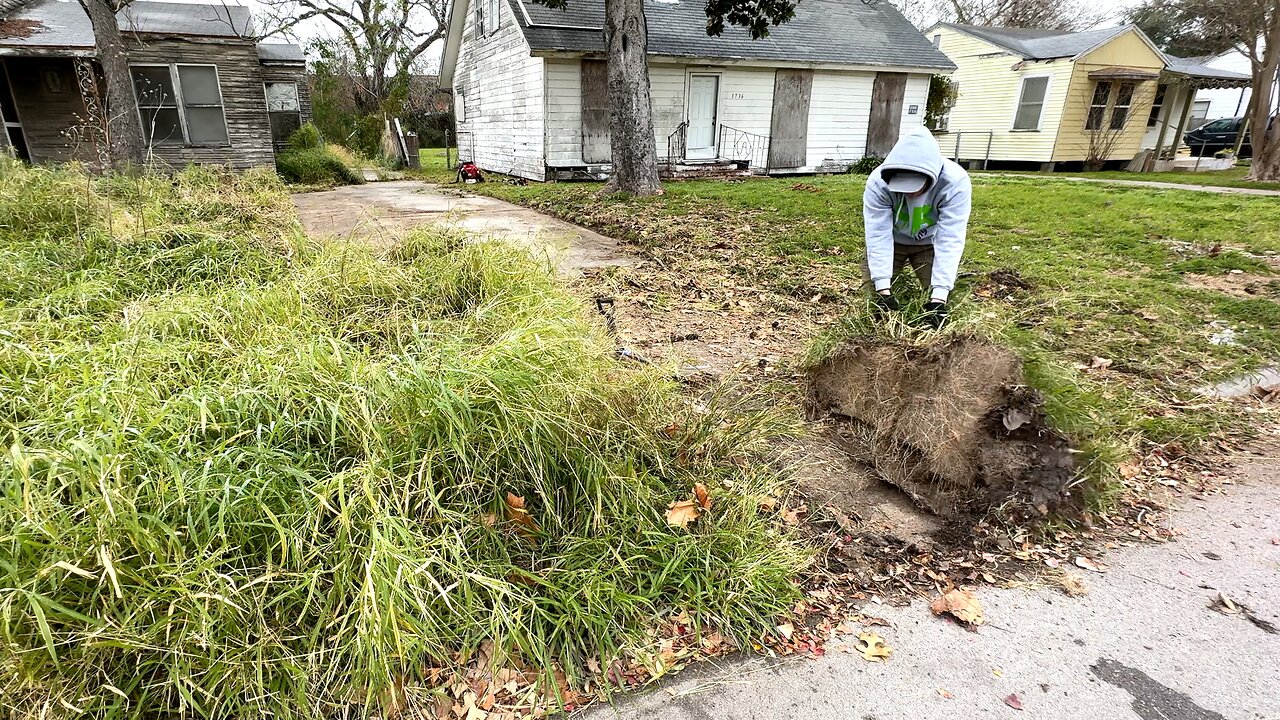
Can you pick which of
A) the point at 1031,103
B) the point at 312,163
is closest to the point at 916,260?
the point at 312,163

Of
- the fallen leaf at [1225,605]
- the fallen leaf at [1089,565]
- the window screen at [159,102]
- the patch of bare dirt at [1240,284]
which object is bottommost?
the fallen leaf at [1089,565]

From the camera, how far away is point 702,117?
50.9ft

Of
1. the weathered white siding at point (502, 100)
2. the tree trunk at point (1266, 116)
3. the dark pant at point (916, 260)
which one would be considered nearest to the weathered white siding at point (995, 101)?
the tree trunk at point (1266, 116)

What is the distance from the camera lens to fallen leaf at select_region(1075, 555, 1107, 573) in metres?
2.42

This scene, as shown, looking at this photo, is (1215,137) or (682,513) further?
(1215,137)

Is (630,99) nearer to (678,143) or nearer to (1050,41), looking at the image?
(678,143)

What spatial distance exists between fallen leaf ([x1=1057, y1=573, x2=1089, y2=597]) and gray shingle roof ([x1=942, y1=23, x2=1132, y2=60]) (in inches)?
795

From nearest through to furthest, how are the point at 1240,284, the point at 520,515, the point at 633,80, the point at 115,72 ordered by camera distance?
the point at 520,515
the point at 1240,284
the point at 633,80
the point at 115,72

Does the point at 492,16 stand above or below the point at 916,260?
above

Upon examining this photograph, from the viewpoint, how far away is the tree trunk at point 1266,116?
13836 millimetres

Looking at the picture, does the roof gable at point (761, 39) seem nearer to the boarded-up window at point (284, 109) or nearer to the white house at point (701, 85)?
the white house at point (701, 85)

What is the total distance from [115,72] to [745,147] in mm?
13110

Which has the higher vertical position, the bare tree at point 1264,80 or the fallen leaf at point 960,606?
the bare tree at point 1264,80

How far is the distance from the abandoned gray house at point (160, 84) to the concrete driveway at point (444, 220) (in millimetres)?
2580
